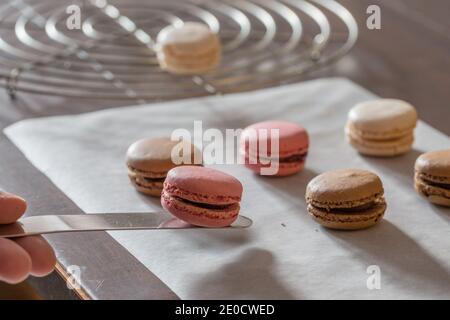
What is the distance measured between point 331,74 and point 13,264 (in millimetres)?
663

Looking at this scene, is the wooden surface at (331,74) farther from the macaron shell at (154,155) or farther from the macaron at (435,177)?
the macaron at (435,177)

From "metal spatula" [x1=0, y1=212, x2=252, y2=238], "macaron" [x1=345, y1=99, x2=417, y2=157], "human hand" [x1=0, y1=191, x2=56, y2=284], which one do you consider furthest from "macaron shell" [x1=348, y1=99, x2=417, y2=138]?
"human hand" [x1=0, y1=191, x2=56, y2=284]

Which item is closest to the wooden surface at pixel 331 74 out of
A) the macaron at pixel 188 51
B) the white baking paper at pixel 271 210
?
the white baking paper at pixel 271 210

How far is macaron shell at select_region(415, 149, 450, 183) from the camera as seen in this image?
2.97 feet

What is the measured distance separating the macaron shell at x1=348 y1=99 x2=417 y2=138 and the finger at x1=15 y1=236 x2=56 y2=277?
0.40 meters

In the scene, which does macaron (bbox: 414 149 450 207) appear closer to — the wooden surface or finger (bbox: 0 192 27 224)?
the wooden surface

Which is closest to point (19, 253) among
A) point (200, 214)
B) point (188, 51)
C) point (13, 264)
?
point (13, 264)

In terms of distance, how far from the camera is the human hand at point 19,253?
2.42 feet

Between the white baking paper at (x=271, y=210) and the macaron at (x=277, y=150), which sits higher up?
the macaron at (x=277, y=150)

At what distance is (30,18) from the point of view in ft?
4.74

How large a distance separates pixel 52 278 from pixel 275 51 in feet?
2.10

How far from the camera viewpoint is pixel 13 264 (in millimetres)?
739
